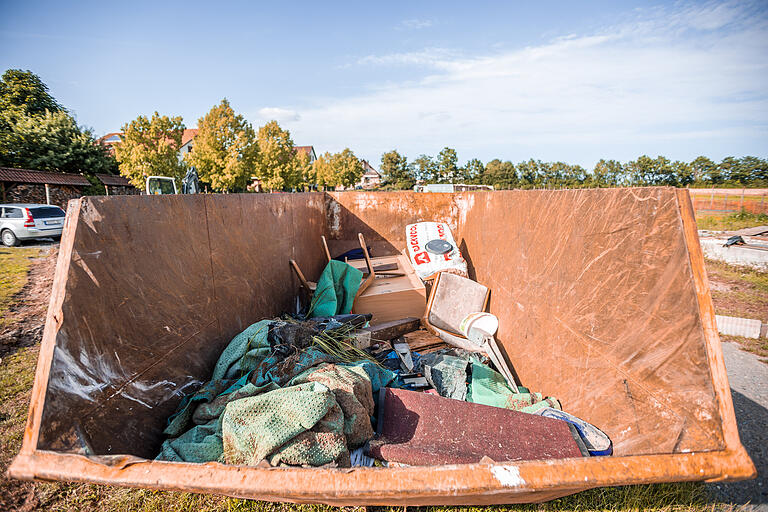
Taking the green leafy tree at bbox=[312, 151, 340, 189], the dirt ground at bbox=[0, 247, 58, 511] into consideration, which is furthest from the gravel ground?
the green leafy tree at bbox=[312, 151, 340, 189]

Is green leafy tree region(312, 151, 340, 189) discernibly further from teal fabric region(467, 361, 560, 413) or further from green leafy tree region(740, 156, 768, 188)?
teal fabric region(467, 361, 560, 413)

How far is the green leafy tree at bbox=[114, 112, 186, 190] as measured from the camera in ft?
61.4

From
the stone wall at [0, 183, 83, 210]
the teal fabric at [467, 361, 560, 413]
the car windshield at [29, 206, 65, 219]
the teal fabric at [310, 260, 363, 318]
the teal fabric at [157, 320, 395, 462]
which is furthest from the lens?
the stone wall at [0, 183, 83, 210]

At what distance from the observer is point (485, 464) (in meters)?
0.97

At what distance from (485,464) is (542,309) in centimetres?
145

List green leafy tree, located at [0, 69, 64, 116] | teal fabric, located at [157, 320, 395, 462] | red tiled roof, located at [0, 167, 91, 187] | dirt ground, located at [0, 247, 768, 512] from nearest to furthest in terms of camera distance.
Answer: teal fabric, located at [157, 320, 395, 462], dirt ground, located at [0, 247, 768, 512], red tiled roof, located at [0, 167, 91, 187], green leafy tree, located at [0, 69, 64, 116]

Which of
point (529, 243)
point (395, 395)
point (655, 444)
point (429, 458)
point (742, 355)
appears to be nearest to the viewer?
point (655, 444)

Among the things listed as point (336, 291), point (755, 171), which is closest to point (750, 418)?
point (336, 291)

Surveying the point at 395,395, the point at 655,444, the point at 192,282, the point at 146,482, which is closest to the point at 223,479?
the point at 146,482

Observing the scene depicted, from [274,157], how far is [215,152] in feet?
15.7

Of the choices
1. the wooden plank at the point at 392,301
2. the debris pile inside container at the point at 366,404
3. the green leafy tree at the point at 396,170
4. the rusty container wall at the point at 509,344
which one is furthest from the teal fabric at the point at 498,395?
the green leafy tree at the point at 396,170

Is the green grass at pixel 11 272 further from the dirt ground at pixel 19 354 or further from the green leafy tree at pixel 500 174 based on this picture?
the green leafy tree at pixel 500 174

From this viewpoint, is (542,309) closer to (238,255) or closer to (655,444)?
(655,444)

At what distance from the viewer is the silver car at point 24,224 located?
404 inches
